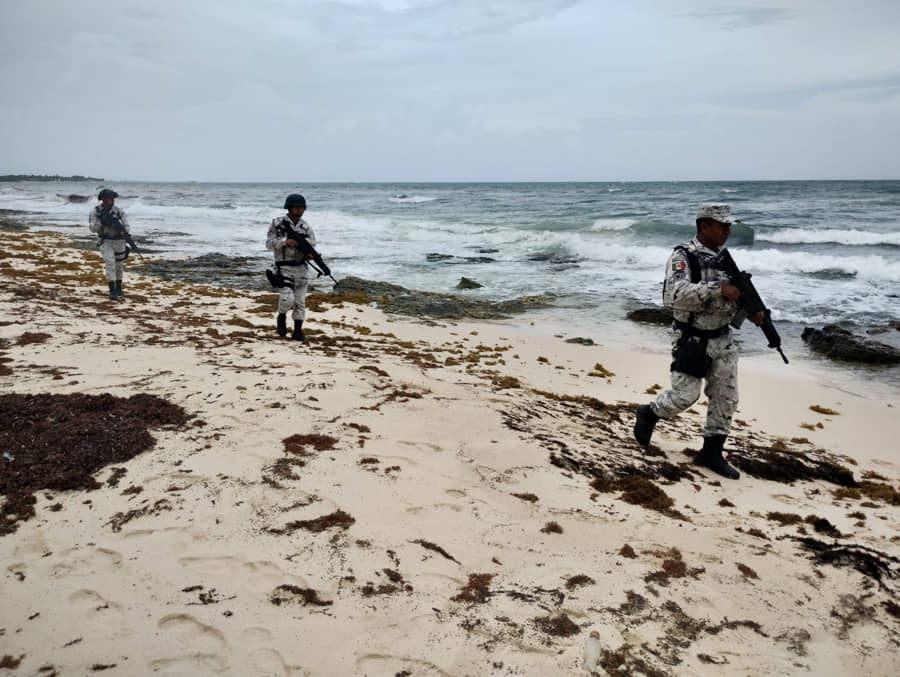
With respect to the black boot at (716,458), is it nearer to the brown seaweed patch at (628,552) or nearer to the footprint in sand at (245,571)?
the brown seaweed patch at (628,552)

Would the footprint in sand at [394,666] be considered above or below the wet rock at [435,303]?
below

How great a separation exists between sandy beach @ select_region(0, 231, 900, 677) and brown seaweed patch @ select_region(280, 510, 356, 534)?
19mm

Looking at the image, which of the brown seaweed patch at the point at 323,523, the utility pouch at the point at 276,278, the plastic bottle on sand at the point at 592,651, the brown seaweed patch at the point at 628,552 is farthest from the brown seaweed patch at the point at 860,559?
the utility pouch at the point at 276,278

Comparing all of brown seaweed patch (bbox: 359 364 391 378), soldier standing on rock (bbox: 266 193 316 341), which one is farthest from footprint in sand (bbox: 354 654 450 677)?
soldier standing on rock (bbox: 266 193 316 341)

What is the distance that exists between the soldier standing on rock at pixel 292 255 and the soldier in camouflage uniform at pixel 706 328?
486cm

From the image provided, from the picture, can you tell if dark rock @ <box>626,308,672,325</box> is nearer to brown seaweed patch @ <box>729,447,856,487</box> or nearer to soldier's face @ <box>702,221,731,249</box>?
brown seaweed patch @ <box>729,447,856,487</box>

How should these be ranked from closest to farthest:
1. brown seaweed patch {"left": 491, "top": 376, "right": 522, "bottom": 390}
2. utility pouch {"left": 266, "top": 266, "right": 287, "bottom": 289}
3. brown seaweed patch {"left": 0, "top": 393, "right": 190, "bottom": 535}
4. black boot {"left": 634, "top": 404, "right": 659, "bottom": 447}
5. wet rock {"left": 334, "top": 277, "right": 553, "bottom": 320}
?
brown seaweed patch {"left": 0, "top": 393, "right": 190, "bottom": 535} → black boot {"left": 634, "top": 404, "right": 659, "bottom": 447} → brown seaweed patch {"left": 491, "top": 376, "right": 522, "bottom": 390} → utility pouch {"left": 266, "top": 266, "right": 287, "bottom": 289} → wet rock {"left": 334, "top": 277, "right": 553, "bottom": 320}

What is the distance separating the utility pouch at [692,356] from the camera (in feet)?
14.4

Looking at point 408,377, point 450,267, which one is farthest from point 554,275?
point 408,377

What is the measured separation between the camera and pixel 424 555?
3.06 metres

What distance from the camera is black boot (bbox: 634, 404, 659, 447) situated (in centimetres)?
488

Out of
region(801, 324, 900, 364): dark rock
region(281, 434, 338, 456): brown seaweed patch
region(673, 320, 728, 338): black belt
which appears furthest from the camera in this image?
region(801, 324, 900, 364): dark rock

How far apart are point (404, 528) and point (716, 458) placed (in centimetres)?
286

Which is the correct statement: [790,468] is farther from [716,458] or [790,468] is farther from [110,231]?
[110,231]
